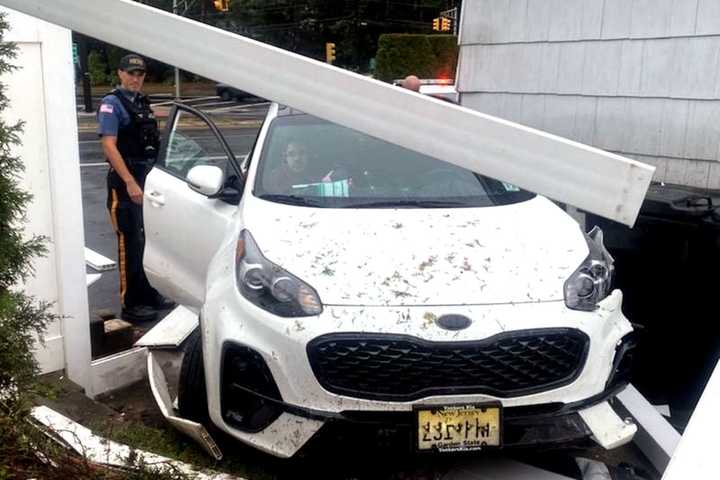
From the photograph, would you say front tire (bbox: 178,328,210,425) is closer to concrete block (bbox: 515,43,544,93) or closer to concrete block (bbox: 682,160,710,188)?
concrete block (bbox: 682,160,710,188)

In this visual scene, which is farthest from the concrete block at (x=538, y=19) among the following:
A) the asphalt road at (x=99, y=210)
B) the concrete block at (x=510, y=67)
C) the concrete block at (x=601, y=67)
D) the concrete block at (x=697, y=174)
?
the asphalt road at (x=99, y=210)

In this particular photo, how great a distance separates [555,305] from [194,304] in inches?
85.8

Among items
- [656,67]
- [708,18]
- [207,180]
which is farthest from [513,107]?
[207,180]

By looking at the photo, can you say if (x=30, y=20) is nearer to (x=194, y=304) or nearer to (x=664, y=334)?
(x=194, y=304)

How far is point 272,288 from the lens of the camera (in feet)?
10.6

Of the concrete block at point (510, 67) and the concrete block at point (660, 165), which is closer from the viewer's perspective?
the concrete block at point (660, 165)

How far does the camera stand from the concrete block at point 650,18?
6.00 metres

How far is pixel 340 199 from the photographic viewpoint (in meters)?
3.96

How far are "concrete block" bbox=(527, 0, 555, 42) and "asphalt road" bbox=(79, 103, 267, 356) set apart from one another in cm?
299

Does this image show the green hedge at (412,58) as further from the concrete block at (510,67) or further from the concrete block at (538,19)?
the concrete block at (538,19)

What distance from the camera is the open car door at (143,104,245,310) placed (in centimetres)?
431

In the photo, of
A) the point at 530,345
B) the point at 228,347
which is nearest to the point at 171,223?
the point at 228,347

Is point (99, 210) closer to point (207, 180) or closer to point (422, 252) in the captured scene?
point (207, 180)

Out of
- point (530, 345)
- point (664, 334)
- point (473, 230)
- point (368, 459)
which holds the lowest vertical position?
point (368, 459)
